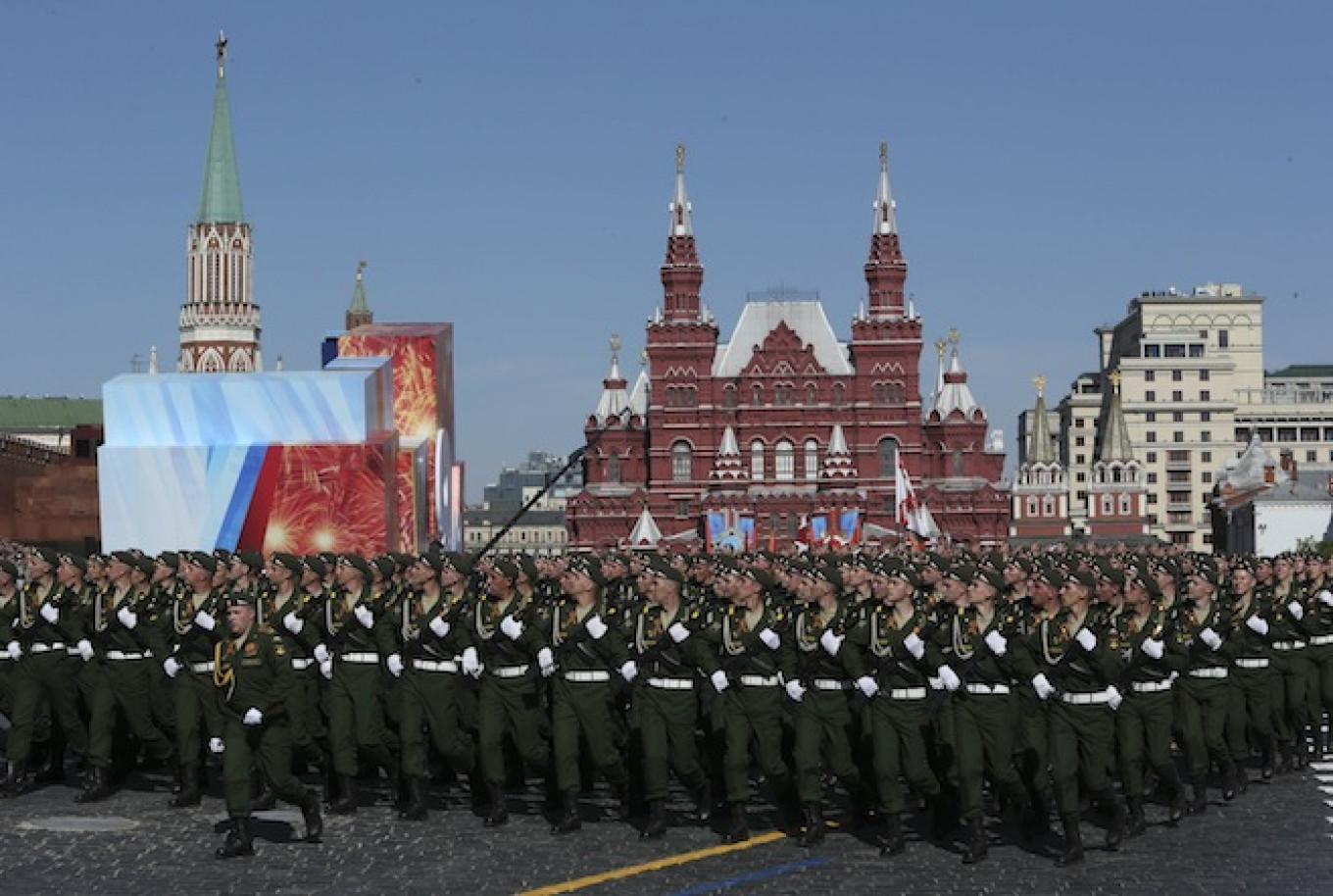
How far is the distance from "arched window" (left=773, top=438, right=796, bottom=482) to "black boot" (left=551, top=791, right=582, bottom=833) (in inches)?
3200

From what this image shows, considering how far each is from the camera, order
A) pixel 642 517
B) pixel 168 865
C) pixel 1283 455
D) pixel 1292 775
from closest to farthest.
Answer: pixel 168 865, pixel 1292 775, pixel 642 517, pixel 1283 455

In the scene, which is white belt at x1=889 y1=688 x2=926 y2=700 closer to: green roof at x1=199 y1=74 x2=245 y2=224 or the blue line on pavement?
the blue line on pavement

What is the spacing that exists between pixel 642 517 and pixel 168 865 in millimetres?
71666

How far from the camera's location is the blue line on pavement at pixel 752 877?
1283 cm

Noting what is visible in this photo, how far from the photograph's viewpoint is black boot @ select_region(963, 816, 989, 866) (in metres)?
14.0

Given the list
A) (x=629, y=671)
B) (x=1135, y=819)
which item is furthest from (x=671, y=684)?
(x=1135, y=819)

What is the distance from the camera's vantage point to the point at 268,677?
14.3 meters

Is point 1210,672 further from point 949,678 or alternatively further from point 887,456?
point 887,456

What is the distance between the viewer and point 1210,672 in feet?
54.9

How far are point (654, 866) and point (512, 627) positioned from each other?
2.61 m

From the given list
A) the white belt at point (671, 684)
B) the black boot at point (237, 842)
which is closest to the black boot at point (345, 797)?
the black boot at point (237, 842)

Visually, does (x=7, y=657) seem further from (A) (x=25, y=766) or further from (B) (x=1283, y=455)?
(B) (x=1283, y=455)

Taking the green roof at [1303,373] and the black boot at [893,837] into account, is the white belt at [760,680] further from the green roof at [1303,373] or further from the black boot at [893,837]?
the green roof at [1303,373]

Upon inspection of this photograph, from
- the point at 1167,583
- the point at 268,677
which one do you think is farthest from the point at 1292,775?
the point at 268,677
